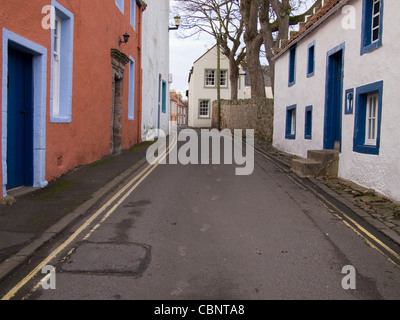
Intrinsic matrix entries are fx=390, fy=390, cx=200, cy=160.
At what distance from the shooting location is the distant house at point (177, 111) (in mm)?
66312

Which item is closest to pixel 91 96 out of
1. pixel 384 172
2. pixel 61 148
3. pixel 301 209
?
pixel 61 148

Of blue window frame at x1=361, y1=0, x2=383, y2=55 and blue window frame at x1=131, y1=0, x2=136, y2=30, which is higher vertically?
blue window frame at x1=131, y1=0, x2=136, y2=30

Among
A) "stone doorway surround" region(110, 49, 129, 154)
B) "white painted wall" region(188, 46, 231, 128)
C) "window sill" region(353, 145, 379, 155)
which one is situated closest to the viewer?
"window sill" region(353, 145, 379, 155)

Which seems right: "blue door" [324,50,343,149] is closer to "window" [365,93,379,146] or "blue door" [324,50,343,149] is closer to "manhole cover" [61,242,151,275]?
"window" [365,93,379,146]

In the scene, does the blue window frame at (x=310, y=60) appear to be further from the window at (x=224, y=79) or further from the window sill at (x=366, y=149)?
the window at (x=224, y=79)

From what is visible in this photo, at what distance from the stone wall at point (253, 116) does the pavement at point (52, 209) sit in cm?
1222

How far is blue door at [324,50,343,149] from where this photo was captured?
12047 millimetres

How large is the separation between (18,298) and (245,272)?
7.39 feet

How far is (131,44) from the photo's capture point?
1744 cm

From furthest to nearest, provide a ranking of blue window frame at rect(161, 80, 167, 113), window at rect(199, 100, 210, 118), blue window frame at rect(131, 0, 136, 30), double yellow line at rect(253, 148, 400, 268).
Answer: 1. window at rect(199, 100, 210, 118)
2. blue window frame at rect(161, 80, 167, 113)
3. blue window frame at rect(131, 0, 136, 30)
4. double yellow line at rect(253, 148, 400, 268)

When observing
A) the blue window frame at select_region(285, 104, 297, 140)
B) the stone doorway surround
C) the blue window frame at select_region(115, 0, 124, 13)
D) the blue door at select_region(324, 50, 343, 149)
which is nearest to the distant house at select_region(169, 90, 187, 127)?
the blue window frame at select_region(285, 104, 297, 140)

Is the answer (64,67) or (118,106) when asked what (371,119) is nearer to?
(64,67)

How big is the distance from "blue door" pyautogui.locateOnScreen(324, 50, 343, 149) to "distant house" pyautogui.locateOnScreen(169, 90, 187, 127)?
4826 cm
